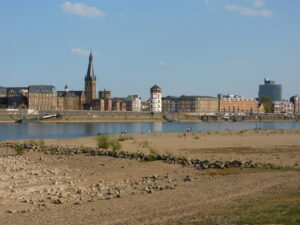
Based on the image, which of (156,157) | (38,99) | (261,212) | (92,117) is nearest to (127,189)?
(261,212)

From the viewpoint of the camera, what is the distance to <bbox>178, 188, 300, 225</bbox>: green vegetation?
39.9 ft

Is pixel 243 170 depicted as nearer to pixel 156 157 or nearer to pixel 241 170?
pixel 241 170

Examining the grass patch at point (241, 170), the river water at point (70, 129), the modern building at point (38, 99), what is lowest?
the river water at point (70, 129)

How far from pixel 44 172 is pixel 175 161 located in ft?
26.1

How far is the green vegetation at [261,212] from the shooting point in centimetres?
1215

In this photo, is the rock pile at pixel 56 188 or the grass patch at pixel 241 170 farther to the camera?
the grass patch at pixel 241 170

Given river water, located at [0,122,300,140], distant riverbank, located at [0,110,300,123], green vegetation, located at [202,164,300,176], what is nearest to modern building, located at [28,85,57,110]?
distant riverbank, located at [0,110,300,123]

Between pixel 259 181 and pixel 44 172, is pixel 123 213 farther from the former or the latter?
pixel 44 172

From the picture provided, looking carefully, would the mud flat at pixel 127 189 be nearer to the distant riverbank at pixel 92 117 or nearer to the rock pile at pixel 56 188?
the rock pile at pixel 56 188

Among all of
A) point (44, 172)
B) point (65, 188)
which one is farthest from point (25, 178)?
point (65, 188)

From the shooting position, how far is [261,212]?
13344 mm

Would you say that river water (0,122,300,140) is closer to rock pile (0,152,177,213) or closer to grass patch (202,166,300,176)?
rock pile (0,152,177,213)

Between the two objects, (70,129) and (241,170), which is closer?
(241,170)

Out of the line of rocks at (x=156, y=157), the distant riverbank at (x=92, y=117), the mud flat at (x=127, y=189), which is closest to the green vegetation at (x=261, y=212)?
the mud flat at (x=127, y=189)
